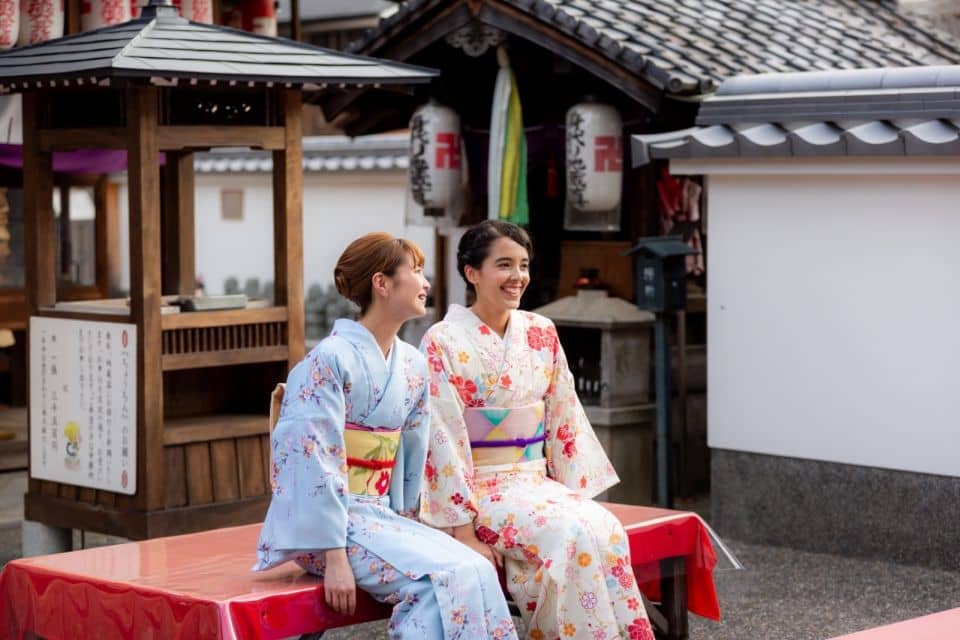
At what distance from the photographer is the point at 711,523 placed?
9.38 meters

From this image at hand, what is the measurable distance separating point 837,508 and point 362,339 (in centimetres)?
432

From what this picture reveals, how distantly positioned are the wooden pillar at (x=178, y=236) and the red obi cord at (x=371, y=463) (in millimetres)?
4741

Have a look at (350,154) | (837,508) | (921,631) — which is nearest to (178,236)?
(837,508)

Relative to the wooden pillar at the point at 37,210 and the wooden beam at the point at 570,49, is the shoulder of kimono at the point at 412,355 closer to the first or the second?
the wooden pillar at the point at 37,210

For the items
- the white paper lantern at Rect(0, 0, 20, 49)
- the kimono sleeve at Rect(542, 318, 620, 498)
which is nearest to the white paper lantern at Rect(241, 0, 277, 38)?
the white paper lantern at Rect(0, 0, 20, 49)

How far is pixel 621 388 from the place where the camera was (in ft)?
33.2

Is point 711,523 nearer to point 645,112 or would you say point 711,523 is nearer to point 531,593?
point 645,112

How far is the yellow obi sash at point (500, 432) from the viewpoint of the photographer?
5.99 m

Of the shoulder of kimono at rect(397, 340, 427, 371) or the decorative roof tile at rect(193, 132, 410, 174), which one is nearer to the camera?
the shoulder of kimono at rect(397, 340, 427, 371)

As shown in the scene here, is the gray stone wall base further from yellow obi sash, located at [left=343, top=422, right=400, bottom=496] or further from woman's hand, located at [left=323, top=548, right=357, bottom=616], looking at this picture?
woman's hand, located at [left=323, top=548, right=357, bottom=616]

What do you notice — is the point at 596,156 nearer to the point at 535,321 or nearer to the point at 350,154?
the point at 535,321

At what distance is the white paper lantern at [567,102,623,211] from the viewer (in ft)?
34.6

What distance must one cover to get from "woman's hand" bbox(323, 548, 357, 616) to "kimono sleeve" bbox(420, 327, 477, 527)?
655 mm

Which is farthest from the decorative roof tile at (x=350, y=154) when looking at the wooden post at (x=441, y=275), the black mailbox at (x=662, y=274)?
the black mailbox at (x=662, y=274)
